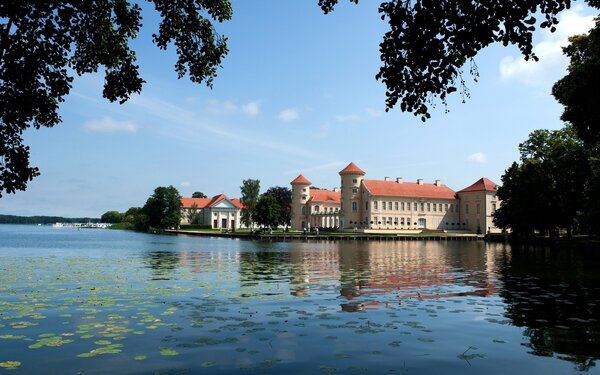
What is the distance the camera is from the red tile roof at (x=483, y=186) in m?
110

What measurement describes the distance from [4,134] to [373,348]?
23.3 ft

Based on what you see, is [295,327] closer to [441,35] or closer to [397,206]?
[441,35]

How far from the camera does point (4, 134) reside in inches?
318

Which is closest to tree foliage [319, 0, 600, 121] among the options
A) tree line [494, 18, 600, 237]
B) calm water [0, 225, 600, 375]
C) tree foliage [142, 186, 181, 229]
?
calm water [0, 225, 600, 375]

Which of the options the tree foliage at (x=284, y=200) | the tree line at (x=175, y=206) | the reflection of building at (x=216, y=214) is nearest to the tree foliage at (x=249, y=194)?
the tree line at (x=175, y=206)

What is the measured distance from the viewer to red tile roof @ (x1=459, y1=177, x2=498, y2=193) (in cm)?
10981

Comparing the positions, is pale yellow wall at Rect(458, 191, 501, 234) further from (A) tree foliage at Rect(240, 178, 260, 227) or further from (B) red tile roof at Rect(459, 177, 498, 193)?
(A) tree foliage at Rect(240, 178, 260, 227)

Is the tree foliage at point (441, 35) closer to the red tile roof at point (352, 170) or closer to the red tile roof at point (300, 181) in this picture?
the red tile roof at point (352, 170)

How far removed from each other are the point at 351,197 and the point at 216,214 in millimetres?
51267

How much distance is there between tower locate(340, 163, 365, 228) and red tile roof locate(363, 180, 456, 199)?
7.79 feet

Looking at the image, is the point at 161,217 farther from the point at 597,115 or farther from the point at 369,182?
the point at 597,115

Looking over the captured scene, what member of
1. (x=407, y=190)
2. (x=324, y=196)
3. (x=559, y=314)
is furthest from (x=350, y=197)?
(x=559, y=314)

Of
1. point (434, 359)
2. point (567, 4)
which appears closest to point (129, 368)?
point (434, 359)

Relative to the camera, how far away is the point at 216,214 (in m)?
146
